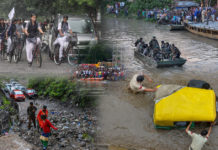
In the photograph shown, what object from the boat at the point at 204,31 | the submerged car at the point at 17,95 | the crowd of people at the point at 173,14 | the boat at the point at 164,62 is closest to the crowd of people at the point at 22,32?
the submerged car at the point at 17,95

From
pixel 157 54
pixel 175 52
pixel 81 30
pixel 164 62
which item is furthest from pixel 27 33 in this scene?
pixel 175 52

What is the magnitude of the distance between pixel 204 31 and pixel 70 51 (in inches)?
589

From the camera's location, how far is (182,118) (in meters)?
6.54

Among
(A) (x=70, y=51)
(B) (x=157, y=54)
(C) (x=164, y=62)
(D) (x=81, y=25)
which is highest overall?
(D) (x=81, y=25)

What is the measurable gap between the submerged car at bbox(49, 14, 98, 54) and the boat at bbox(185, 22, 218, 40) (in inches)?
492

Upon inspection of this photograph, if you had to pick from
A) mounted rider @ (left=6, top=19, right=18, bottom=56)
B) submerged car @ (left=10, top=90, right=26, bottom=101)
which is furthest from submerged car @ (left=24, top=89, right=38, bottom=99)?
mounted rider @ (left=6, top=19, right=18, bottom=56)

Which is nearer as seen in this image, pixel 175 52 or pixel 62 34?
pixel 62 34

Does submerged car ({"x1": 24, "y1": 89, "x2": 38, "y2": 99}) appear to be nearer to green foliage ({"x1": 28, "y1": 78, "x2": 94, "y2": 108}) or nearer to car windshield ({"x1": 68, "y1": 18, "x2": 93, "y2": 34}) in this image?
green foliage ({"x1": 28, "y1": 78, "x2": 94, "y2": 108})

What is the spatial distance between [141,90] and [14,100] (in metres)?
4.77

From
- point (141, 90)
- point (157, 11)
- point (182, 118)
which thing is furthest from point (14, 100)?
point (157, 11)

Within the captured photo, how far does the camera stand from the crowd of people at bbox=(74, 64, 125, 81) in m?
6.15

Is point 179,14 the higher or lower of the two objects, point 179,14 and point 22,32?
the higher

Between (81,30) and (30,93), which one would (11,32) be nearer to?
(81,30)

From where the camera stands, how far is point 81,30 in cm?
697
